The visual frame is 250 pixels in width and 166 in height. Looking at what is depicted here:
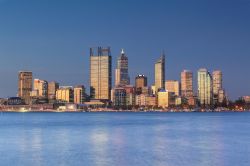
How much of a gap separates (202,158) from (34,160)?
11653 millimetres

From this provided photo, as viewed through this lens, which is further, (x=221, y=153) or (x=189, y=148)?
(x=189, y=148)

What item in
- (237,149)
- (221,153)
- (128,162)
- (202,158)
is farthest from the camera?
(237,149)

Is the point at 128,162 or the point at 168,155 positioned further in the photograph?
the point at 168,155

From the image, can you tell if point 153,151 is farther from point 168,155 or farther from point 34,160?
point 34,160

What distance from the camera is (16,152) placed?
38000 millimetres

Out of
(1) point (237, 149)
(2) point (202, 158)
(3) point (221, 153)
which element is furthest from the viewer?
(1) point (237, 149)

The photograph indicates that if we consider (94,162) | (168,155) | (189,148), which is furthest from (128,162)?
(189,148)

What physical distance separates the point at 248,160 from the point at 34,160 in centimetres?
1459

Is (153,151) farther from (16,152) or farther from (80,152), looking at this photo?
(16,152)

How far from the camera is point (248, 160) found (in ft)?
109

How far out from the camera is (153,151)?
127 ft

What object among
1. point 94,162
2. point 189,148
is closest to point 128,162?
point 94,162

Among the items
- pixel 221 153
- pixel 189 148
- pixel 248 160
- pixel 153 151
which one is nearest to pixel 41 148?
pixel 153 151

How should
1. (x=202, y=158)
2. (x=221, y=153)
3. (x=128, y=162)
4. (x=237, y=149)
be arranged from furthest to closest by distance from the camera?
1. (x=237, y=149)
2. (x=221, y=153)
3. (x=202, y=158)
4. (x=128, y=162)
